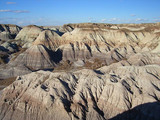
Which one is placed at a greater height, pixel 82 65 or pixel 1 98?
pixel 1 98

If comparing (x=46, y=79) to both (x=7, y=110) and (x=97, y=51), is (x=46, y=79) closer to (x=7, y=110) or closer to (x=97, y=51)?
(x=7, y=110)

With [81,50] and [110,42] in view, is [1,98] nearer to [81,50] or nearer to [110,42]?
[81,50]

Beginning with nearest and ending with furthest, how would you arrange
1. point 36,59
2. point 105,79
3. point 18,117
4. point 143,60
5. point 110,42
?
point 18,117 → point 105,79 → point 143,60 → point 36,59 → point 110,42

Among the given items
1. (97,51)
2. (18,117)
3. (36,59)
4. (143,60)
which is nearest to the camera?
(18,117)

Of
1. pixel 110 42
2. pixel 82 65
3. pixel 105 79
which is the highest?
pixel 105 79

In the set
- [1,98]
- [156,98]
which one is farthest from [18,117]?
[156,98]

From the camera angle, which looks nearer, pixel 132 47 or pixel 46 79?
pixel 46 79

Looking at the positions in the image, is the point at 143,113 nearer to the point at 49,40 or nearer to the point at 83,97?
the point at 83,97

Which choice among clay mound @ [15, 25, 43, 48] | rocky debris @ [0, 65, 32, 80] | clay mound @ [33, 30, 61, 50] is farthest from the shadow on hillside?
clay mound @ [15, 25, 43, 48]
